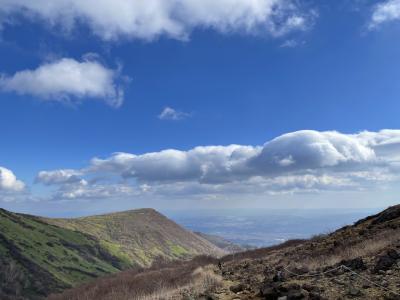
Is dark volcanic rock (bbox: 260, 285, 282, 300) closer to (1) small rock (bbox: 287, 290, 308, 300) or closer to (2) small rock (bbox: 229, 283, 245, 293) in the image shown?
(1) small rock (bbox: 287, 290, 308, 300)

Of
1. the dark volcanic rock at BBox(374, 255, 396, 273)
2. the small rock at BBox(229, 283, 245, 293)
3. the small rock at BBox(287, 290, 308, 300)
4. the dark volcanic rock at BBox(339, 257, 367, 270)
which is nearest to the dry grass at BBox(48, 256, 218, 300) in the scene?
the small rock at BBox(229, 283, 245, 293)

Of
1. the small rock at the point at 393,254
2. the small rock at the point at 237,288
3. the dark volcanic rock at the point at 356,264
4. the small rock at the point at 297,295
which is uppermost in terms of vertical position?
the small rock at the point at 393,254

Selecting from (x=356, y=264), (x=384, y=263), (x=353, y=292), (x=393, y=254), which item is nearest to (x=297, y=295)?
(x=353, y=292)

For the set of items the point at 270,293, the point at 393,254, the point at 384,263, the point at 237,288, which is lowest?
the point at 237,288

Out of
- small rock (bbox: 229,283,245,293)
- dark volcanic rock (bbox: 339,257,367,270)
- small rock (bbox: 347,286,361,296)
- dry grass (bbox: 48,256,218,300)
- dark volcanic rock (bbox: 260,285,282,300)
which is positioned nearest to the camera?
small rock (bbox: 347,286,361,296)

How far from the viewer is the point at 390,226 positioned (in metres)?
25.4

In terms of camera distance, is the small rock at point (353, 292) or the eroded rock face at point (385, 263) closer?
the small rock at point (353, 292)

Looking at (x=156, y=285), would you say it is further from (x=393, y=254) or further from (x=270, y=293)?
(x=393, y=254)

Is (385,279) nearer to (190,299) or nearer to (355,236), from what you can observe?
(190,299)

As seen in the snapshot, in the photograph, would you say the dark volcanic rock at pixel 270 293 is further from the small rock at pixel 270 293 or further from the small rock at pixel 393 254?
the small rock at pixel 393 254

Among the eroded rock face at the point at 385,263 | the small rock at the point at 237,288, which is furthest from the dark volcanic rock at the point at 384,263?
the small rock at the point at 237,288

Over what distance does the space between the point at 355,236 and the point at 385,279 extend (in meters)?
15.4

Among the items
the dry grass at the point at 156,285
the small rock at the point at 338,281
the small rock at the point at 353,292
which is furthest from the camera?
the dry grass at the point at 156,285

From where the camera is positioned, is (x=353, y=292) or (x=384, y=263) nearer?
(x=353, y=292)
